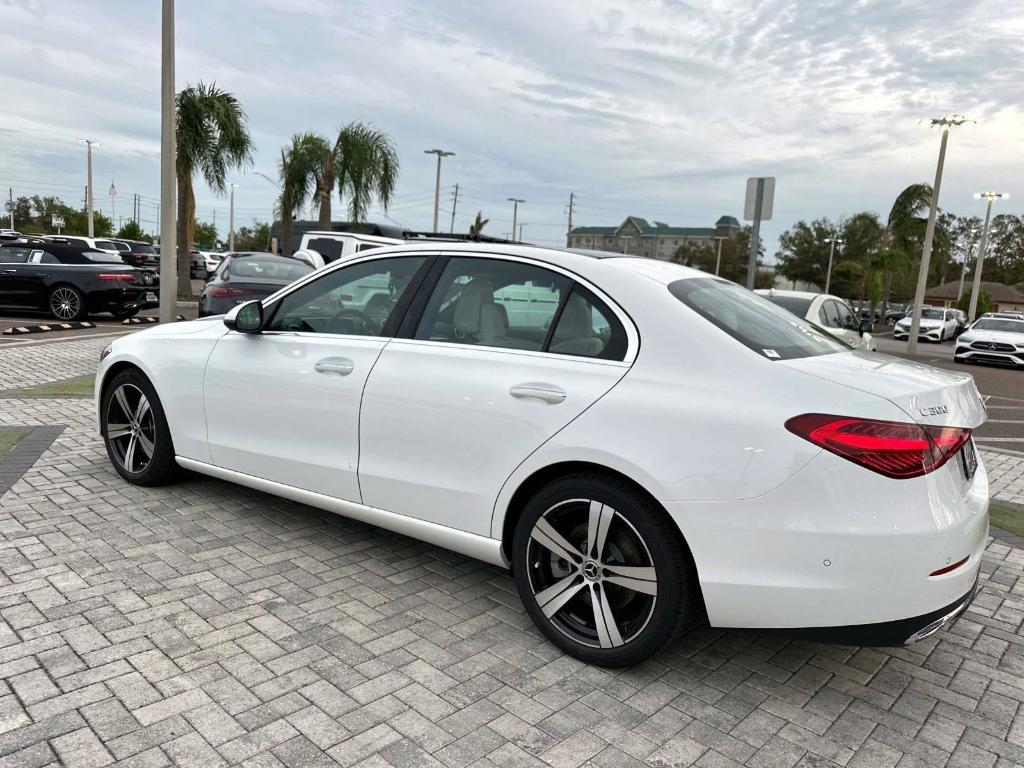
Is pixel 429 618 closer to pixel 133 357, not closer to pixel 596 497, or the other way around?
pixel 596 497

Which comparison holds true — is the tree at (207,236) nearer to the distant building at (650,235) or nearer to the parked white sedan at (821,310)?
the distant building at (650,235)

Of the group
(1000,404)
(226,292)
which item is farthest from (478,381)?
(1000,404)

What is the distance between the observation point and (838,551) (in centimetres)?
244

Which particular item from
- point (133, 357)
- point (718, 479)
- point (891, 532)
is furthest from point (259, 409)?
point (891, 532)

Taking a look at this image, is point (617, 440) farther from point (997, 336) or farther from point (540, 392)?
point (997, 336)

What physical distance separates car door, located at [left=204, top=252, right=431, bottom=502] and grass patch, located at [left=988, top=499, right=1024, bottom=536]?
14.3 feet

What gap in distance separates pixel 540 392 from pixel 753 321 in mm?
954

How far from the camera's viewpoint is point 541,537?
3.01m

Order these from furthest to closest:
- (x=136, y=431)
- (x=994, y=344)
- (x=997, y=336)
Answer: (x=997, y=336)
(x=994, y=344)
(x=136, y=431)

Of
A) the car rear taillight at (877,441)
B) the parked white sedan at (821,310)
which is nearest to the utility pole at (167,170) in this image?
A: the parked white sedan at (821,310)

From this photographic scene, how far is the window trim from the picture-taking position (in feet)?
9.62

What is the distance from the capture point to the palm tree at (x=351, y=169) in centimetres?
3133

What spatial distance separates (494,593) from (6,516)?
2822mm

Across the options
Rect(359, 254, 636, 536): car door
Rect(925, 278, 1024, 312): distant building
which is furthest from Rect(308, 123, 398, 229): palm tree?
Rect(925, 278, 1024, 312): distant building
